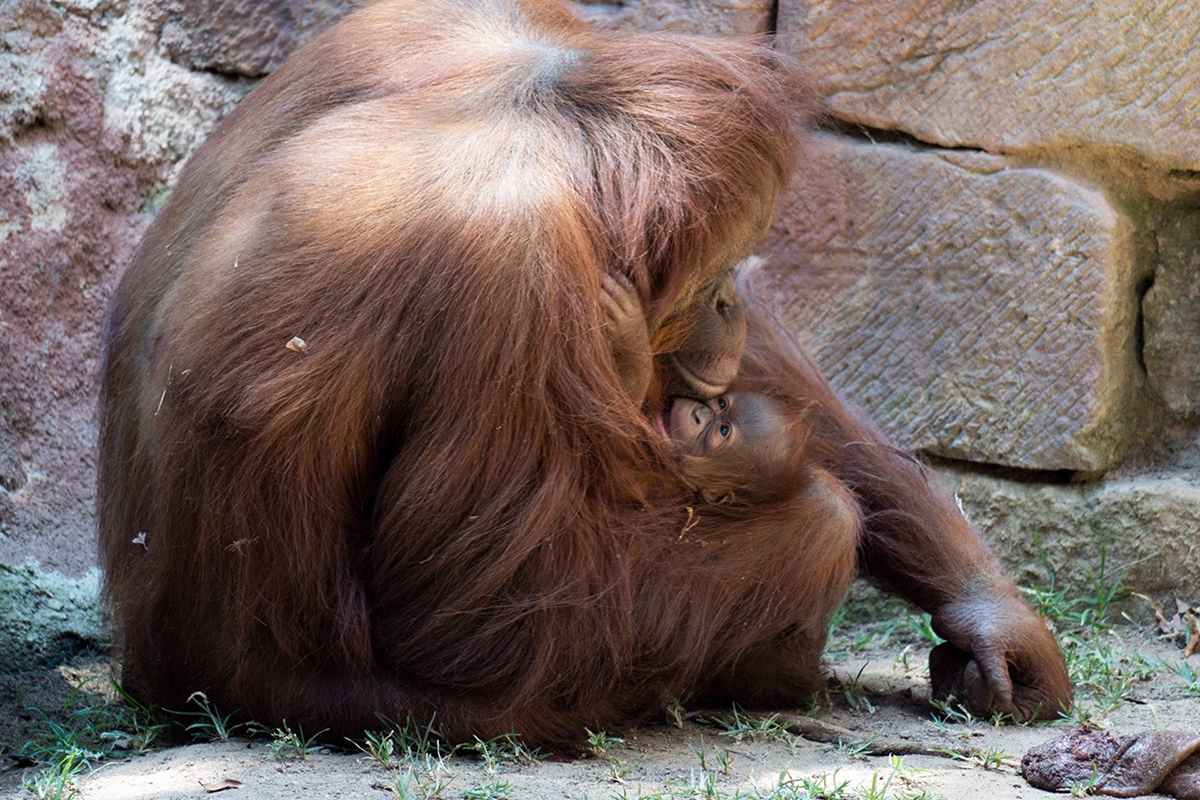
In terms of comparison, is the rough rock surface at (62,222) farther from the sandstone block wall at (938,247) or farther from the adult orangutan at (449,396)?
the adult orangutan at (449,396)

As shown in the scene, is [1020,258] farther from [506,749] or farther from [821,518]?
Result: [506,749]

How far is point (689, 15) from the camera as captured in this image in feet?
10.9

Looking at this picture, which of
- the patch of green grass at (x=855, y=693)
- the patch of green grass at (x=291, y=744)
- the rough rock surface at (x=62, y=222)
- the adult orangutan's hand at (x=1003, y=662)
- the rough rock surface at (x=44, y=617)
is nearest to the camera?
the patch of green grass at (x=291, y=744)

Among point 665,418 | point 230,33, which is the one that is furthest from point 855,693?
point 230,33

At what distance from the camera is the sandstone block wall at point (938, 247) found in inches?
124

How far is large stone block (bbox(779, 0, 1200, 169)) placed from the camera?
121 inches

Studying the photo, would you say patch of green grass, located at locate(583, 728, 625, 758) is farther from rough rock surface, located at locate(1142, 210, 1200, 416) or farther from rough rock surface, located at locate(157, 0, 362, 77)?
rough rock surface, located at locate(157, 0, 362, 77)

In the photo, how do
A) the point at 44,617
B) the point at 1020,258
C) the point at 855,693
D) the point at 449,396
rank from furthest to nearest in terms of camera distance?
the point at 1020,258, the point at 44,617, the point at 855,693, the point at 449,396

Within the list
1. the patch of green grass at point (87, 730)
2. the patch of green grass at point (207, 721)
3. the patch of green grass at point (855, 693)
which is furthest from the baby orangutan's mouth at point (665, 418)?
the patch of green grass at point (87, 730)

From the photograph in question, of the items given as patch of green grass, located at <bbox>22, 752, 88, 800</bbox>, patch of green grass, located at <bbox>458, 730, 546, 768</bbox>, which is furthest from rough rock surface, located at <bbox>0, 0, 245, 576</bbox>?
patch of green grass, located at <bbox>458, 730, 546, 768</bbox>

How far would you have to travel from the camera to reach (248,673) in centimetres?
244

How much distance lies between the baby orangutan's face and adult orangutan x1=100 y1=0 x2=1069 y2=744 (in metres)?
0.04

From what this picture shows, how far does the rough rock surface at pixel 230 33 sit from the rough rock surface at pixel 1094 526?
6.39ft

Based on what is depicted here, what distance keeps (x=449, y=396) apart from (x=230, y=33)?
1774 millimetres
